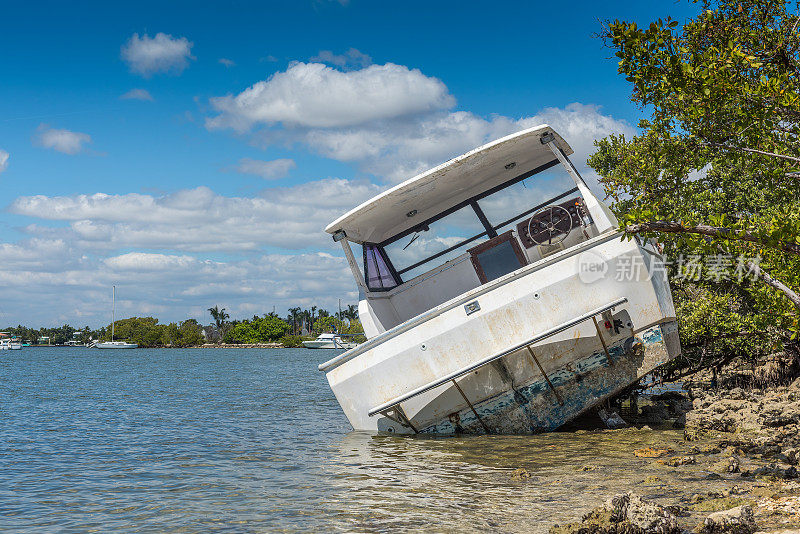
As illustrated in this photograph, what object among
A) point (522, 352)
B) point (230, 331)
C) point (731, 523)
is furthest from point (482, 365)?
point (230, 331)

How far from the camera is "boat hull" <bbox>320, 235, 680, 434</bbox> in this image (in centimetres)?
888

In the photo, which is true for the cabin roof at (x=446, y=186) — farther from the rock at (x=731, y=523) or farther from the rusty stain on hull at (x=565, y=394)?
the rock at (x=731, y=523)

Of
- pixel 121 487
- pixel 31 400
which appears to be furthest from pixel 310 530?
pixel 31 400

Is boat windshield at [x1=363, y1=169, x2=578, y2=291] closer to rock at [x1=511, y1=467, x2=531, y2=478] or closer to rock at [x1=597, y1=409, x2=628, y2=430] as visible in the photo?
rock at [x1=597, y1=409, x2=628, y2=430]

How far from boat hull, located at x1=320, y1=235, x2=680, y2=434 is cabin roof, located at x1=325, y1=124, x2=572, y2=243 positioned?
6.74ft

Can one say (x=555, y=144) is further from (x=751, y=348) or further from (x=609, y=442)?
(x=751, y=348)

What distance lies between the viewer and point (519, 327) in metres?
8.88

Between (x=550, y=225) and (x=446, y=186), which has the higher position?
(x=446, y=186)

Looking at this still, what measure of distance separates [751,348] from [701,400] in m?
1.81

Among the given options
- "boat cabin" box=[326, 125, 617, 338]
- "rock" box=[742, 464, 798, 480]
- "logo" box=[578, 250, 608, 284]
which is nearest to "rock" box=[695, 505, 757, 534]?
"rock" box=[742, 464, 798, 480]

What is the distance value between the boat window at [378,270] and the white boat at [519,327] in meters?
0.58

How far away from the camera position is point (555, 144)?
10320 mm

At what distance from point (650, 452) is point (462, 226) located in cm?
490

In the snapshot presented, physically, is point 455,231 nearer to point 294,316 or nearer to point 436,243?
point 436,243
